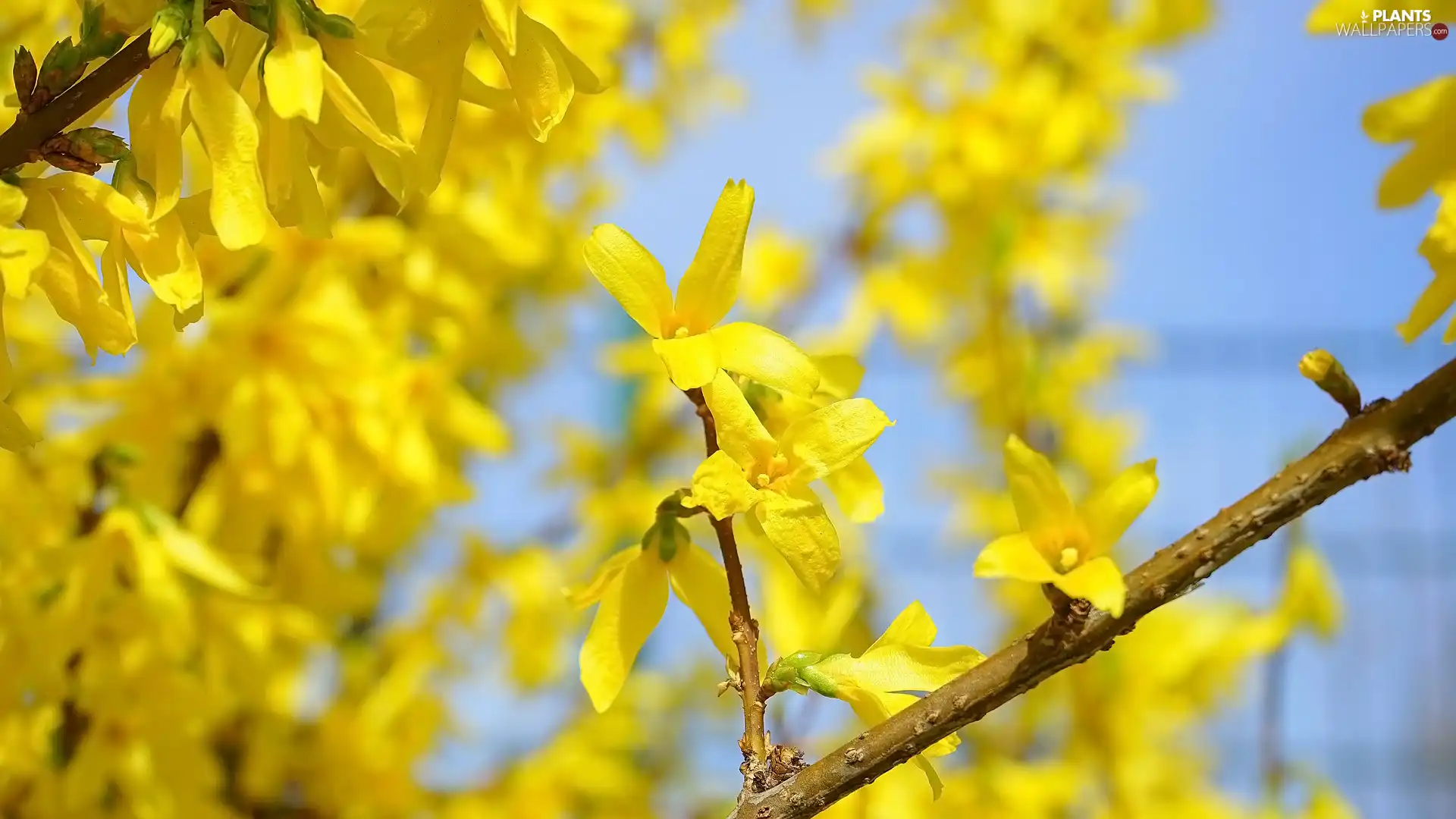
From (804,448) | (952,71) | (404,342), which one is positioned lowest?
(804,448)

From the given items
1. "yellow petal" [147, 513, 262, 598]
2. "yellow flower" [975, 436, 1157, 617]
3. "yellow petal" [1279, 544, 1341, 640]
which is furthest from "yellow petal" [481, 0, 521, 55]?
"yellow petal" [1279, 544, 1341, 640]

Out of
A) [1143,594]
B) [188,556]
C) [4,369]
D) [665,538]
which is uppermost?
[188,556]

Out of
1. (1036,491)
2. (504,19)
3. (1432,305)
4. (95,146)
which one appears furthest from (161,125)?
(1432,305)

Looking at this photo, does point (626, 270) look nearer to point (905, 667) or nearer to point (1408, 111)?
point (905, 667)

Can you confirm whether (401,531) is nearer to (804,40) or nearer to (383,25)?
(383,25)

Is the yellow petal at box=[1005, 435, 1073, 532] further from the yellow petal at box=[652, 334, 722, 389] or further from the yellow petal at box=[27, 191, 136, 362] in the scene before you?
the yellow petal at box=[27, 191, 136, 362]

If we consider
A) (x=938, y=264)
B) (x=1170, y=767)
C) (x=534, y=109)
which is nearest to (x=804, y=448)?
(x=534, y=109)
